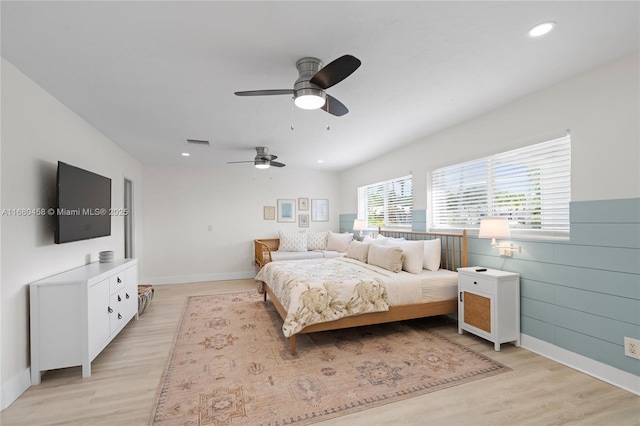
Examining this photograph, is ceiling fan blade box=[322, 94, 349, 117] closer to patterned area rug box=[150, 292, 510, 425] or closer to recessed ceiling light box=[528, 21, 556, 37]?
recessed ceiling light box=[528, 21, 556, 37]

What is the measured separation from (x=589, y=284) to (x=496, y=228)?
32.2 inches

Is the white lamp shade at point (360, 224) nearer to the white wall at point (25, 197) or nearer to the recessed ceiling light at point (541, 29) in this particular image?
the recessed ceiling light at point (541, 29)

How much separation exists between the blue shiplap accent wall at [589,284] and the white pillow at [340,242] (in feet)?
12.0

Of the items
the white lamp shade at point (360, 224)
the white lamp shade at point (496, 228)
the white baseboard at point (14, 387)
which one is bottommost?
the white baseboard at point (14, 387)

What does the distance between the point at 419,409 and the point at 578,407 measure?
3.56ft

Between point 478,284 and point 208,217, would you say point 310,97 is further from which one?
point 208,217

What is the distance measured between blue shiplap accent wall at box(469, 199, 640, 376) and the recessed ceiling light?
1.42 metres

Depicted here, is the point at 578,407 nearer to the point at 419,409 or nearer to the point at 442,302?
the point at 419,409

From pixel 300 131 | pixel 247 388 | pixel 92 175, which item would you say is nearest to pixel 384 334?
pixel 247 388

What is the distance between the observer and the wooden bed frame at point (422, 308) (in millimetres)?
2979

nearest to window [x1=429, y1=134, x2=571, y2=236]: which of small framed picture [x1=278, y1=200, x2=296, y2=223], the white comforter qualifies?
the white comforter

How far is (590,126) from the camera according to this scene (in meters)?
2.43

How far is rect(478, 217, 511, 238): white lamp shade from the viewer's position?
114 inches

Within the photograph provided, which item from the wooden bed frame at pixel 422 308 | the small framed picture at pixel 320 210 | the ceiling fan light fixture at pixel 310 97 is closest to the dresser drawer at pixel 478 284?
the wooden bed frame at pixel 422 308
